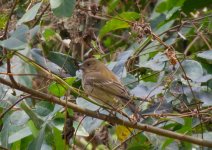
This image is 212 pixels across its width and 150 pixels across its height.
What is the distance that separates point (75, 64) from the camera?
441 cm

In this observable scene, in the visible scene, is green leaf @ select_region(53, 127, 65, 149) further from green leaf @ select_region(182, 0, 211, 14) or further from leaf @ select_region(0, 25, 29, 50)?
green leaf @ select_region(182, 0, 211, 14)

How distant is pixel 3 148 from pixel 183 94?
124 centimetres

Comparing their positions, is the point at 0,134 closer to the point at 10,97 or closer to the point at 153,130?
the point at 10,97

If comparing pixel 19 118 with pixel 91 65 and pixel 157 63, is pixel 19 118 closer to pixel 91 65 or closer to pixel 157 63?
pixel 157 63

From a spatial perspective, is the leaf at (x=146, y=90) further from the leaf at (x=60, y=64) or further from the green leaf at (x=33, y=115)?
the green leaf at (x=33, y=115)

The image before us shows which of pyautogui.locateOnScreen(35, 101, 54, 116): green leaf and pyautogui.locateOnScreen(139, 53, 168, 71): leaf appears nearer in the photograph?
pyautogui.locateOnScreen(35, 101, 54, 116): green leaf

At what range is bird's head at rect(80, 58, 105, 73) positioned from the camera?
16.8 feet

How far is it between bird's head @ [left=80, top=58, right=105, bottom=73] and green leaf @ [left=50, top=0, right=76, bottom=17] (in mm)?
1951

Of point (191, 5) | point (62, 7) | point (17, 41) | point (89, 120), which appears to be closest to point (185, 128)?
point (89, 120)

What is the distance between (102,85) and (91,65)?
12.8 inches

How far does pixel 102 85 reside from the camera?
5.11 m

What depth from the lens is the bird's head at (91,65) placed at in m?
5.13

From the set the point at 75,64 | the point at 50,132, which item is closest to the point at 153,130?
the point at 50,132

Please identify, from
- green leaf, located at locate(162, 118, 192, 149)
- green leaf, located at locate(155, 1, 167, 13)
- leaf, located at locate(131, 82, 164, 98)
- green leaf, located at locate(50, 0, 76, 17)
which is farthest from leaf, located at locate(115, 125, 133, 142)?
green leaf, located at locate(50, 0, 76, 17)
